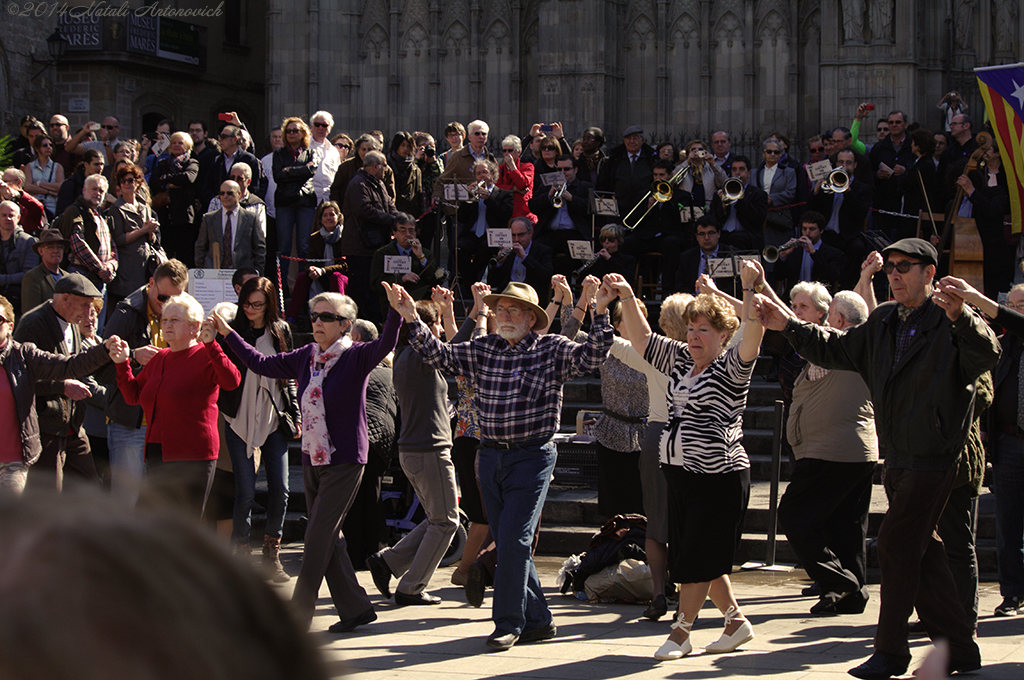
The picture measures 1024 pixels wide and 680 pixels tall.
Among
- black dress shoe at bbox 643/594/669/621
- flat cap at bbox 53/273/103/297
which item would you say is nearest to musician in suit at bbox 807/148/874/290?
black dress shoe at bbox 643/594/669/621

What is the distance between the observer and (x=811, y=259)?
12.7 m

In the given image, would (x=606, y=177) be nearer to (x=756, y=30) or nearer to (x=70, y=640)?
(x=756, y=30)

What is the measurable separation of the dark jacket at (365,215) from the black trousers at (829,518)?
667 centimetres

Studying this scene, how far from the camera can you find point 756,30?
21.2 metres

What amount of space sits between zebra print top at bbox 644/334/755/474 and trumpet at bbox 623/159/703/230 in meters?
7.66

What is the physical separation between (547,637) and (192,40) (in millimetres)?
26000

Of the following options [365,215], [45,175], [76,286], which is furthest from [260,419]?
[45,175]

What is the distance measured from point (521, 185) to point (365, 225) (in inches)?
75.9

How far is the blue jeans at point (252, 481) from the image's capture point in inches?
318

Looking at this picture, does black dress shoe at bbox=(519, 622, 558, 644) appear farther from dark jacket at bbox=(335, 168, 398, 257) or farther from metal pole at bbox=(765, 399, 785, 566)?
dark jacket at bbox=(335, 168, 398, 257)

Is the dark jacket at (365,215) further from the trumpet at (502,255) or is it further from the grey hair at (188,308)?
the grey hair at (188,308)

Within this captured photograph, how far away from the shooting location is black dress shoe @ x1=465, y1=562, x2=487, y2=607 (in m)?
7.32

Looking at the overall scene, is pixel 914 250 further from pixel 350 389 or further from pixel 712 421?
pixel 350 389

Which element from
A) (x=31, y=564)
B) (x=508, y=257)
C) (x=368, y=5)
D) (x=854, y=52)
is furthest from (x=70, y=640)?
(x=368, y=5)
